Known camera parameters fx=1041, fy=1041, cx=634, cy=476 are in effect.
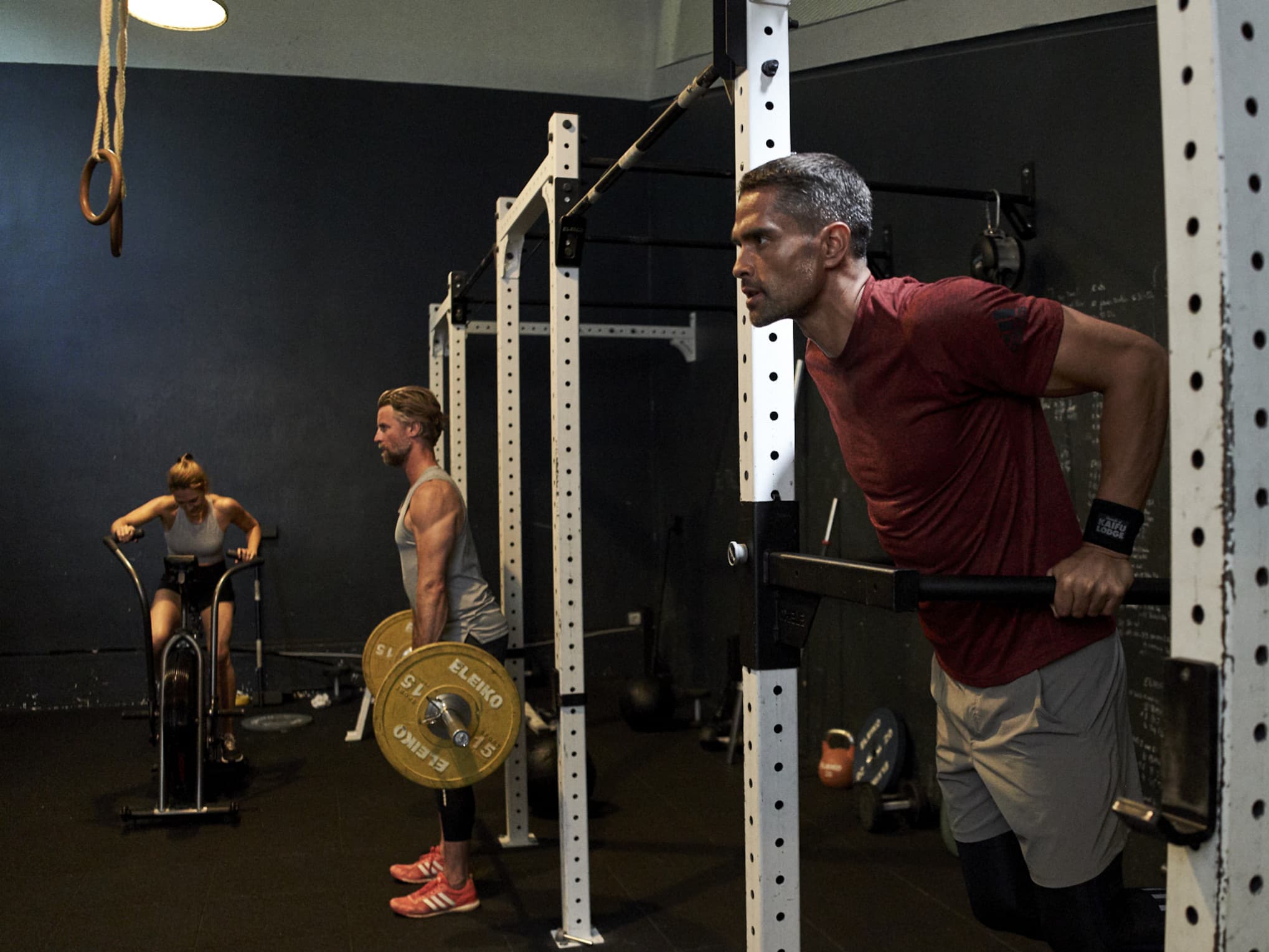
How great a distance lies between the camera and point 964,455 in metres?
1.43

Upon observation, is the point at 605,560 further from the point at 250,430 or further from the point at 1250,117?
the point at 1250,117

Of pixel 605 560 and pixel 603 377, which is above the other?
pixel 603 377

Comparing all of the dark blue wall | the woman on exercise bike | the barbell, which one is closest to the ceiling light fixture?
the barbell

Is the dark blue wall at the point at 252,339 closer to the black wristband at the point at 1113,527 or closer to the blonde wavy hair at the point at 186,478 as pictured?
the blonde wavy hair at the point at 186,478

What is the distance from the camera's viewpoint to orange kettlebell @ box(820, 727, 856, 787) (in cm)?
414

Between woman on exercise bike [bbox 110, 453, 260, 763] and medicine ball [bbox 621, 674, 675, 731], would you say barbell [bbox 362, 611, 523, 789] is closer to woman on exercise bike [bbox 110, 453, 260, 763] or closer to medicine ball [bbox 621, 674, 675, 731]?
woman on exercise bike [bbox 110, 453, 260, 763]

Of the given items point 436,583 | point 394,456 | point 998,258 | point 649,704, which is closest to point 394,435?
point 394,456


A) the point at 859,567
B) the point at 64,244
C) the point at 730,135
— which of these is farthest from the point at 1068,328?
the point at 64,244

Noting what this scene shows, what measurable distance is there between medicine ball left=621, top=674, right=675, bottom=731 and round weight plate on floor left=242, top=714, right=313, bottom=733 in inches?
67.6

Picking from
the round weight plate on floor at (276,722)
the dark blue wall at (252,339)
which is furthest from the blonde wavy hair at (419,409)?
the dark blue wall at (252,339)

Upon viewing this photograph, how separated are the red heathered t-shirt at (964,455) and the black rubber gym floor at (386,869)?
1.62 meters

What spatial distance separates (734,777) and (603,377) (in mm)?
3141

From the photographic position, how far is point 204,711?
4.04m

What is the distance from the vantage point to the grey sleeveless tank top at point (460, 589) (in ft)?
10.3
